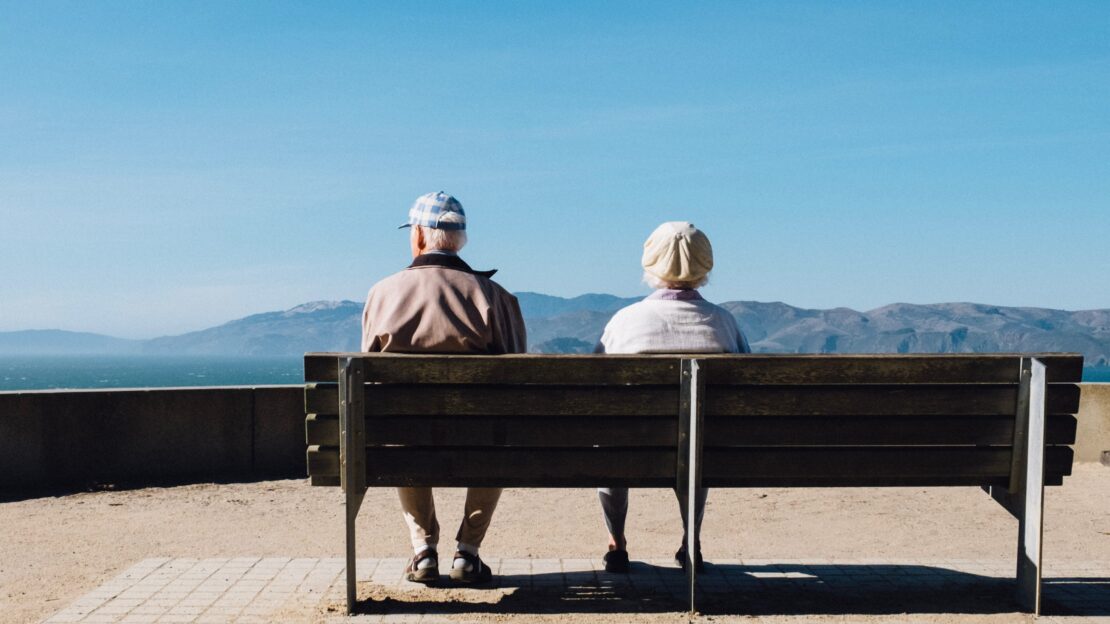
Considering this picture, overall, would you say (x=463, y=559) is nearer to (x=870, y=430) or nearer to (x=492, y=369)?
(x=492, y=369)

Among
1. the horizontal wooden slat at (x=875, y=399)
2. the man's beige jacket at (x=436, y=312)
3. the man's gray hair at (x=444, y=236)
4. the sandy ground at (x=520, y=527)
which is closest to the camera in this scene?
the horizontal wooden slat at (x=875, y=399)

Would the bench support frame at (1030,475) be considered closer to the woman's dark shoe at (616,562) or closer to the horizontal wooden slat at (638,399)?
the horizontal wooden slat at (638,399)

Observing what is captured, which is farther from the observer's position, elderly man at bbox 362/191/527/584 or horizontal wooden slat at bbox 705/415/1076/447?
elderly man at bbox 362/191/527/584

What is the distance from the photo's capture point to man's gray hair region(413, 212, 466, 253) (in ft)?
16.1

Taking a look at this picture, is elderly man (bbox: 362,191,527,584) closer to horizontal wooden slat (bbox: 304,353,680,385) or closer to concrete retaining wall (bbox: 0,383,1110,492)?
horizontal wooden slat (bbox: 304,353,680,385)

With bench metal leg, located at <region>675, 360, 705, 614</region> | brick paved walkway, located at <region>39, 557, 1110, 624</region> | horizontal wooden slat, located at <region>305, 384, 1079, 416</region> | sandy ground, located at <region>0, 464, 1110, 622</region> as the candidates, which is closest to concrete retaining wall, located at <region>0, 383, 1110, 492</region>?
sandy ground, located at <region>0, 464, 1110, 622</region>

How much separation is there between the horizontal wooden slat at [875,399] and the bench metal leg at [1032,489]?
0.27ft

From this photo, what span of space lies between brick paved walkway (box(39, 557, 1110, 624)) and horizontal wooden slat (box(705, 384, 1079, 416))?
83cm

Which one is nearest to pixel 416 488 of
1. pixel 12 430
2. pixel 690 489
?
pixel 690 489

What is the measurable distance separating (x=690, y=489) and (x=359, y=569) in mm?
1747

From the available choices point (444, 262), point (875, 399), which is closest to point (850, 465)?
point (875, 399)

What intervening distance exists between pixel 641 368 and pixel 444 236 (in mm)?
1245

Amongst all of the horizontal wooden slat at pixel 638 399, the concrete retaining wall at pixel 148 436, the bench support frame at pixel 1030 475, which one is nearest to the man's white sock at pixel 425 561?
the horizontal wooden slat at pixel 638 399

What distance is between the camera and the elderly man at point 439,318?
4668 millimetres
